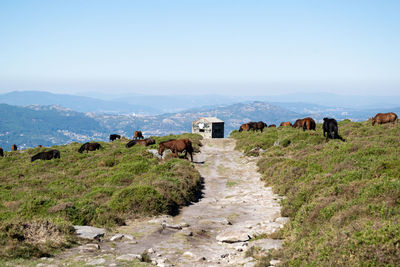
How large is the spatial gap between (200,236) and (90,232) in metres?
3.73

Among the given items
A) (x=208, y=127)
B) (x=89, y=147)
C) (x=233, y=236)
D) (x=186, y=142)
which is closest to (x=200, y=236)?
(x=233, y=236)

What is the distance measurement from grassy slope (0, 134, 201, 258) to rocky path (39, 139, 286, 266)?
2.62 feet

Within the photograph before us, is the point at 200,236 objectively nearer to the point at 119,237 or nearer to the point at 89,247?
the point at 119,237

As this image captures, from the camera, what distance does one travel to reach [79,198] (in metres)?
17.6

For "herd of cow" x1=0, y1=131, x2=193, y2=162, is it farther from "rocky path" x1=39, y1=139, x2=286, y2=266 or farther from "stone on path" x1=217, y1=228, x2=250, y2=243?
"stone on path" x1=217, y1=228, x2=250, y2=243

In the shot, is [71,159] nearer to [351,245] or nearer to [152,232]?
[152,232]

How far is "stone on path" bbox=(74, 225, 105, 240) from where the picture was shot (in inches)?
439

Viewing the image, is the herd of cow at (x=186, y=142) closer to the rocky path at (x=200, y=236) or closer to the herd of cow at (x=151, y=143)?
the herd of cow at (x=151, y=143)

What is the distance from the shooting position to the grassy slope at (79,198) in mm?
9930

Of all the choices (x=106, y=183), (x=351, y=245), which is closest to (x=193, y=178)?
(x=106, y=183)

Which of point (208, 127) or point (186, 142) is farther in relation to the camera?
point (208, 127)

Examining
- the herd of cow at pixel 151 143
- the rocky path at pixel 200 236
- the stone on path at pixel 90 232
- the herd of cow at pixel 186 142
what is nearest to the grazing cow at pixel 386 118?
the herd of cow at pixel 186 142

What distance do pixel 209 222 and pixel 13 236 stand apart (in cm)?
710

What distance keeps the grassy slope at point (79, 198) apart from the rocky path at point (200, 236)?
31.5 inches
